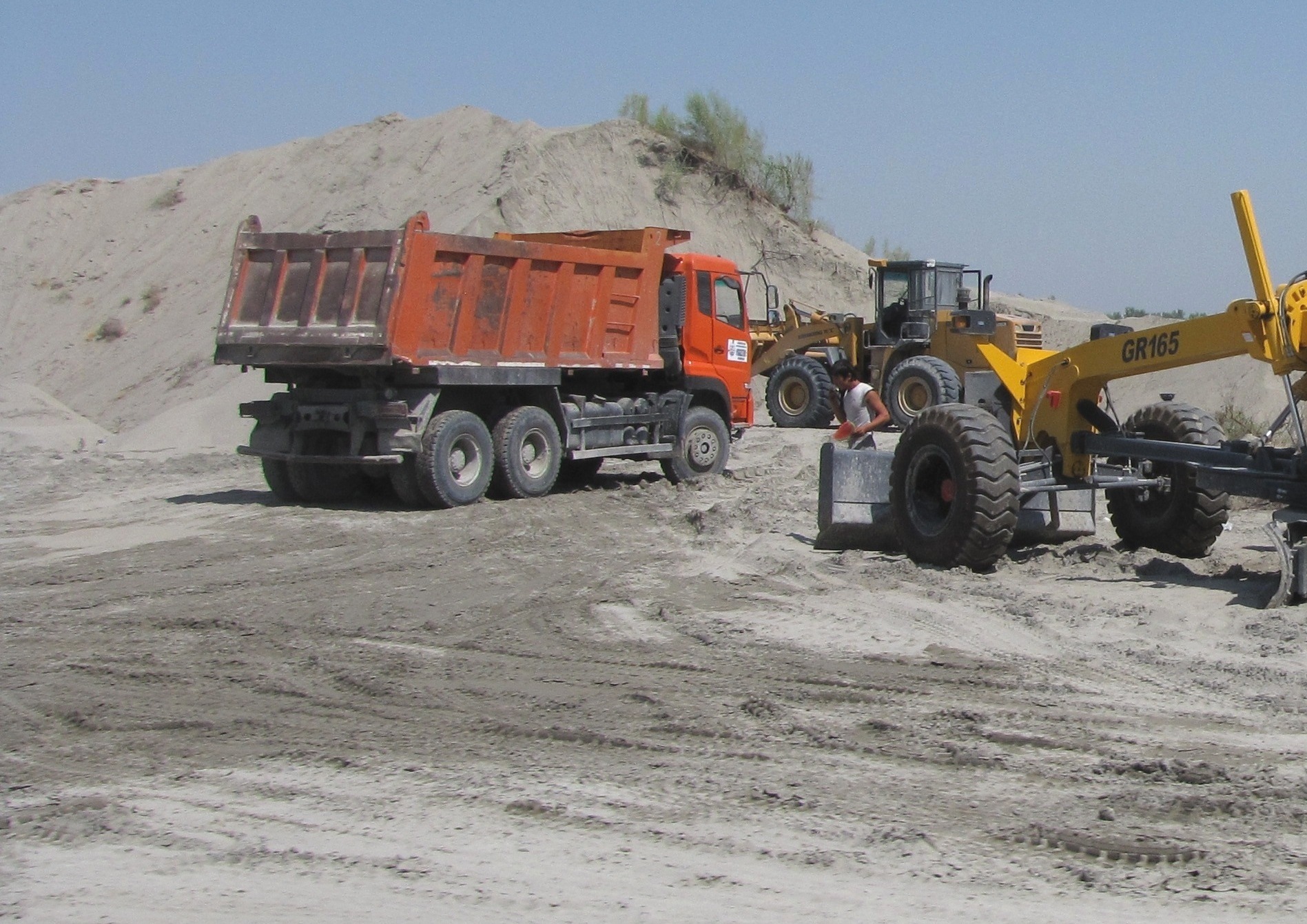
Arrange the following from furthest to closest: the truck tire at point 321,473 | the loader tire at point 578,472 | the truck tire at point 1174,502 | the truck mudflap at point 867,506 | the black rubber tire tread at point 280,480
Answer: the loader tire at point 578,472 < the black rubber tire tread at point 280,480 < the truck tire at point 321,473 < the truck mudflap at point 867,506 < the truck tire at point 1174,502

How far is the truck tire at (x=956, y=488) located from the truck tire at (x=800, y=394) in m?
13.1

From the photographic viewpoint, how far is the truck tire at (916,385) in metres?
21.0

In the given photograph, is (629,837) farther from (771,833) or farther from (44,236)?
(44,236)

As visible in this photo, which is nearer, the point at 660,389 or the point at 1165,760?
the point at 1165,760

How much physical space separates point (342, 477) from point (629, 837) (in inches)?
424

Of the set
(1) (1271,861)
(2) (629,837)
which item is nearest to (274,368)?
(2) (629,837)

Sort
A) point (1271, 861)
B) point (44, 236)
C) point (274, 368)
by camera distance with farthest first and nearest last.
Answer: point (44, 236) → point (274, 368) → point (1271, 861)

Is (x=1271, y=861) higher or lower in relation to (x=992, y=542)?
lower

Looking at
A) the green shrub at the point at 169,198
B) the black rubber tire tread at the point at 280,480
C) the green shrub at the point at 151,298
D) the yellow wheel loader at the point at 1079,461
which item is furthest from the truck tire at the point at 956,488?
the green shrub at the point at 169,198

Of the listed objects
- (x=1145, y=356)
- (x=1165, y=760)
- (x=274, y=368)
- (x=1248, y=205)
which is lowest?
(x=1165, y=760)

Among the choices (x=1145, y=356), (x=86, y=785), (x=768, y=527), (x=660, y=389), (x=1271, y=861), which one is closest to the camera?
(x=1271, y=861)

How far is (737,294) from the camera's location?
709 inches

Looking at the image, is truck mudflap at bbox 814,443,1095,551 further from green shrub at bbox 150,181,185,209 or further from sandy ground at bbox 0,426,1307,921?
green shrub at bbox 150,181,185,209

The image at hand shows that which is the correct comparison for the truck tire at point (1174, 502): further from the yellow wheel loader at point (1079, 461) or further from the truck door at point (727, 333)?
the truck door at point (727, 333)
